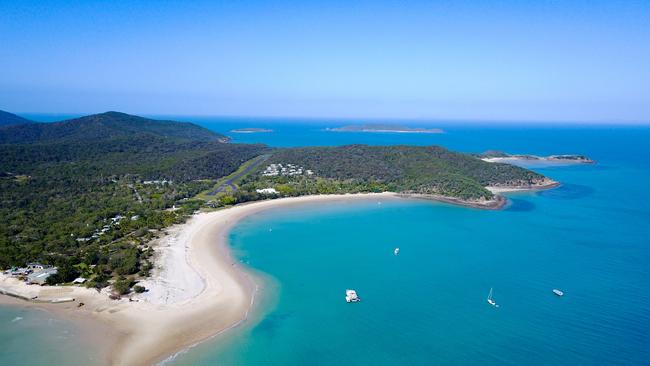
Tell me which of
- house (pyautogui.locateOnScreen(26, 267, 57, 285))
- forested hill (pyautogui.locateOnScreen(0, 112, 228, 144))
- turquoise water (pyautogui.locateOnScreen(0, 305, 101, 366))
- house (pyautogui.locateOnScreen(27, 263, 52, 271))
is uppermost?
forested hill (pyautogui.locateOnScreen(0, 112, 228, 144))

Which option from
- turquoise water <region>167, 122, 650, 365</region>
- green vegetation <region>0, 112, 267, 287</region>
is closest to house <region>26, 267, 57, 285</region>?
green vegetation <region>0, 112, 267, 287</region>

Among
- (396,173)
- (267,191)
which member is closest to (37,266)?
(267,191)

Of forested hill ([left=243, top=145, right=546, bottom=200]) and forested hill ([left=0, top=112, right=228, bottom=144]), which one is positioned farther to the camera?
forested hill ([left=0, top=112, right=228, bottom=144])

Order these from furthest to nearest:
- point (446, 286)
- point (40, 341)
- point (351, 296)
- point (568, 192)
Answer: point (568, 192) < point (446, 286) < point (351, 296) < point (40, 341)

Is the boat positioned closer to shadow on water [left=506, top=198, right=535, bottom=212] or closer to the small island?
shadow on water [left=506, top=198, right=535, bottom=212]

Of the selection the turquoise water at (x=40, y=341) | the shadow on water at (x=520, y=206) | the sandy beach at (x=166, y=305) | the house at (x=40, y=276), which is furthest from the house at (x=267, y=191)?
the turquoise water at (x=40, y=341)

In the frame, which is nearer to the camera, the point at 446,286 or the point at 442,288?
the point at 442,288

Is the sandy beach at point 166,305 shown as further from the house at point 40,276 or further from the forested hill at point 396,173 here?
the forested hill at point 396,173

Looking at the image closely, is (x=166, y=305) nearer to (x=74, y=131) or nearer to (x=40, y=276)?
(x=40, y=276)
